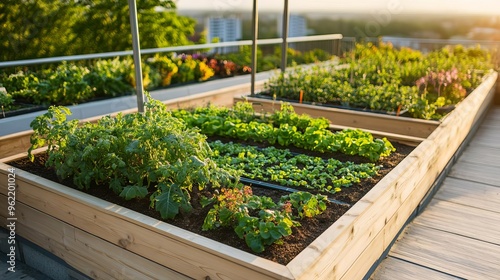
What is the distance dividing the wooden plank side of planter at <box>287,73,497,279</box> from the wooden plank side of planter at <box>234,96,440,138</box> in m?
0.26

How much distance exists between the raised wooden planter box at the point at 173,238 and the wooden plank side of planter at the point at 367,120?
1.03 m

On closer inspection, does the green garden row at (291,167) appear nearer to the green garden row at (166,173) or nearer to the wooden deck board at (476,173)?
the green garden row at (166,173)

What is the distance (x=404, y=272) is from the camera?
2535 mm

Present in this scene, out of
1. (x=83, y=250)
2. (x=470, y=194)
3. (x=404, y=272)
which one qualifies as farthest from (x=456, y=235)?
(x=83, y=250)

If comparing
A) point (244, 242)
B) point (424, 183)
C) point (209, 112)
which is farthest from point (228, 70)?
point (244, 242)

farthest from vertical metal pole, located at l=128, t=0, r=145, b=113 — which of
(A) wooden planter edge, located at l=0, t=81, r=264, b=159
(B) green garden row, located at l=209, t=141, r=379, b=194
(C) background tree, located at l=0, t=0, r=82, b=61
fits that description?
(C) background tree, located at l=0, t=0, r=82, b=61

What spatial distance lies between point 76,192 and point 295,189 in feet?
4.23

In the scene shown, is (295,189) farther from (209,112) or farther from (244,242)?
(209,112)

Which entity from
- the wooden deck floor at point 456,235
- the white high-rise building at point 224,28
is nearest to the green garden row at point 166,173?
the wooden deck floor at point 456,235

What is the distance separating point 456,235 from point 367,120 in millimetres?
1713

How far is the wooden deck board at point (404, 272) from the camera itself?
248 centimetres

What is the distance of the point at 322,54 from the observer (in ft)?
32.0

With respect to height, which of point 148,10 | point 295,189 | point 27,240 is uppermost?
point 148,10

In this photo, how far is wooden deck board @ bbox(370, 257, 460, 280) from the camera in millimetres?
2484
